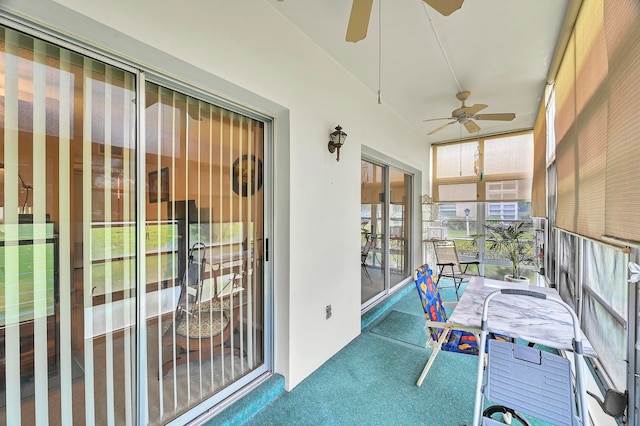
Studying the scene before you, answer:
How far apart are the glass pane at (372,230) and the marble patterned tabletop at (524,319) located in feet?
5.25

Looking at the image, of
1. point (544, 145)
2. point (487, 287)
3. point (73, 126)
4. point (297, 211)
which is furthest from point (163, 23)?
point (544, 145)

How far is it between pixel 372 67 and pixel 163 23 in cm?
202

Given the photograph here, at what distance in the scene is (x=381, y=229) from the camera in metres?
4.06

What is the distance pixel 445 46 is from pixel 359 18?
129 centimetres

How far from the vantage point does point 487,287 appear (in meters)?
2.51

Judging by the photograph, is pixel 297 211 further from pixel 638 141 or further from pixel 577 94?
pixel 577 94

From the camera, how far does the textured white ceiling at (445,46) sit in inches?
76.5

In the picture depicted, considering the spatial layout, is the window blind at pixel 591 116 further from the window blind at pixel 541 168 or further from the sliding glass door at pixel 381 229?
the sliding glass door at pixel 381 229

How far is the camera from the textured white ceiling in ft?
6.37

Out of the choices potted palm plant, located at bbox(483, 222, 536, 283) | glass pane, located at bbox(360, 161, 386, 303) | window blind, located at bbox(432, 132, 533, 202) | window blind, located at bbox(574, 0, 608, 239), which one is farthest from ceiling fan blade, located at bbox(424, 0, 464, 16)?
potted palm plant, located at bbox(483, 222, 536, 283)

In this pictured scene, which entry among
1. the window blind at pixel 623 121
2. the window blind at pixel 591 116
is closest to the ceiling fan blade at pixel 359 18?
the window blind at pixel 623 121

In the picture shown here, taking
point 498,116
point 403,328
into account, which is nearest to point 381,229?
point 403,328

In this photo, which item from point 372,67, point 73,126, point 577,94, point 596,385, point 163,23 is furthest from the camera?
point 372,67

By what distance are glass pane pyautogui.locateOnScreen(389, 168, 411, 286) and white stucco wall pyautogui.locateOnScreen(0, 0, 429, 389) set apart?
138 centimetres
